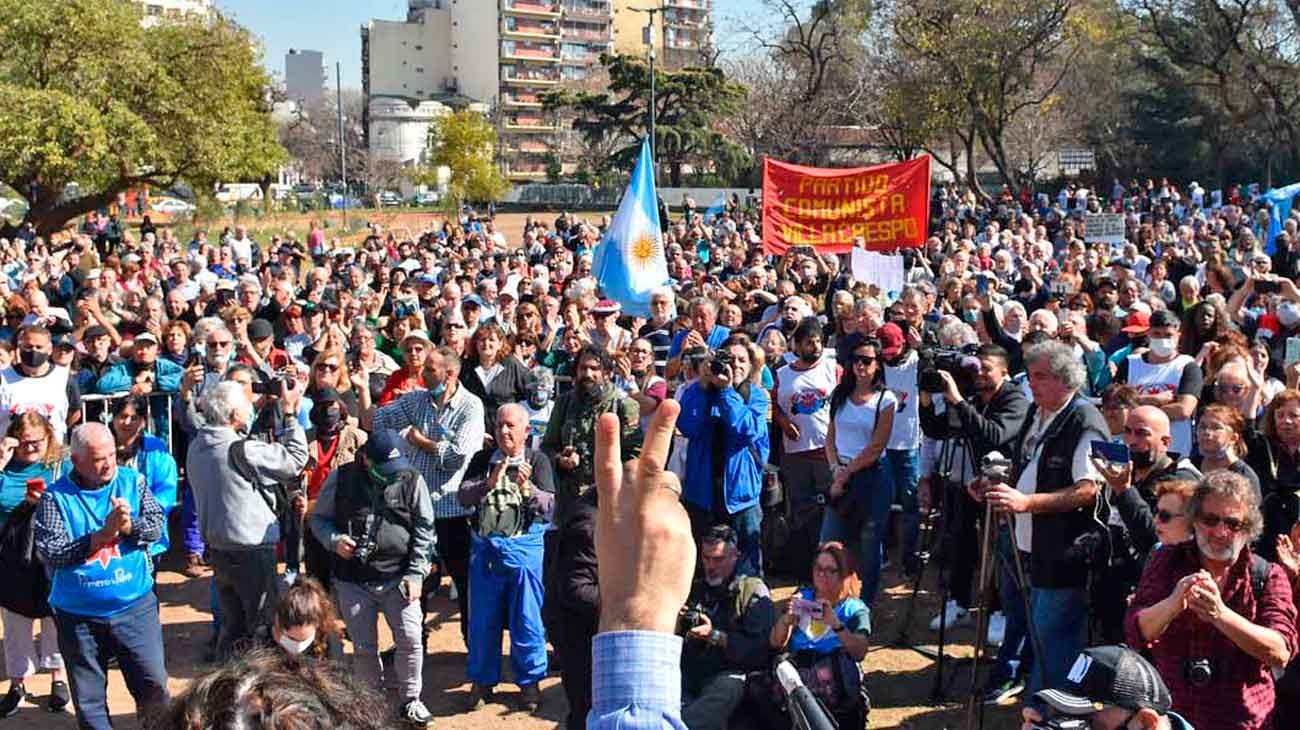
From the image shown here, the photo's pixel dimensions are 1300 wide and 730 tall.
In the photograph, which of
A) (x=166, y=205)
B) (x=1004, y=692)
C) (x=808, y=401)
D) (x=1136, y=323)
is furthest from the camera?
(x=166, y=205)

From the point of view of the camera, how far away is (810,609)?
5.21 metres

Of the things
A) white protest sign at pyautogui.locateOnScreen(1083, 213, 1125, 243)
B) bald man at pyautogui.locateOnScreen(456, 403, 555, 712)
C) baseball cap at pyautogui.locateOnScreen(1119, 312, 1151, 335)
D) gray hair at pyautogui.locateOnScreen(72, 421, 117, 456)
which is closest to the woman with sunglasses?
bald man at pyautogui.locateOnScreen(456, 403, 555, 712)

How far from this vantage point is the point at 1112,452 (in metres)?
5.02

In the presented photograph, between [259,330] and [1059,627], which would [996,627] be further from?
[259,330]

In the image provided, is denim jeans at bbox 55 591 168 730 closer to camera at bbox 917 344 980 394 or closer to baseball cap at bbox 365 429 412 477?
baseball cap at bbox 365 429 412 477

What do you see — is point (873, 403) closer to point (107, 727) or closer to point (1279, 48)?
point (107, 727)

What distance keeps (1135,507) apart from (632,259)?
24.2 feet

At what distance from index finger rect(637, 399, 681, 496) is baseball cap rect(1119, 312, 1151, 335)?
24.0 ft

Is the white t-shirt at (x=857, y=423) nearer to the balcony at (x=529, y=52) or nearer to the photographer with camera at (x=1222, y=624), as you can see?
the photographer with camera at (x=1222, y=624)

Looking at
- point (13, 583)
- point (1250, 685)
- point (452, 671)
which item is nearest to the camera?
point (1250, 685)

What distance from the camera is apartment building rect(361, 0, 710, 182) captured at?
100938mm

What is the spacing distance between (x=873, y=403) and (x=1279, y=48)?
132 feet

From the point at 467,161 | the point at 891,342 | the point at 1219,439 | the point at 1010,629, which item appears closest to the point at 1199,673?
the point at 1219,439

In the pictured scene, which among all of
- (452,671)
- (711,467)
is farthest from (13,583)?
(711,467)
